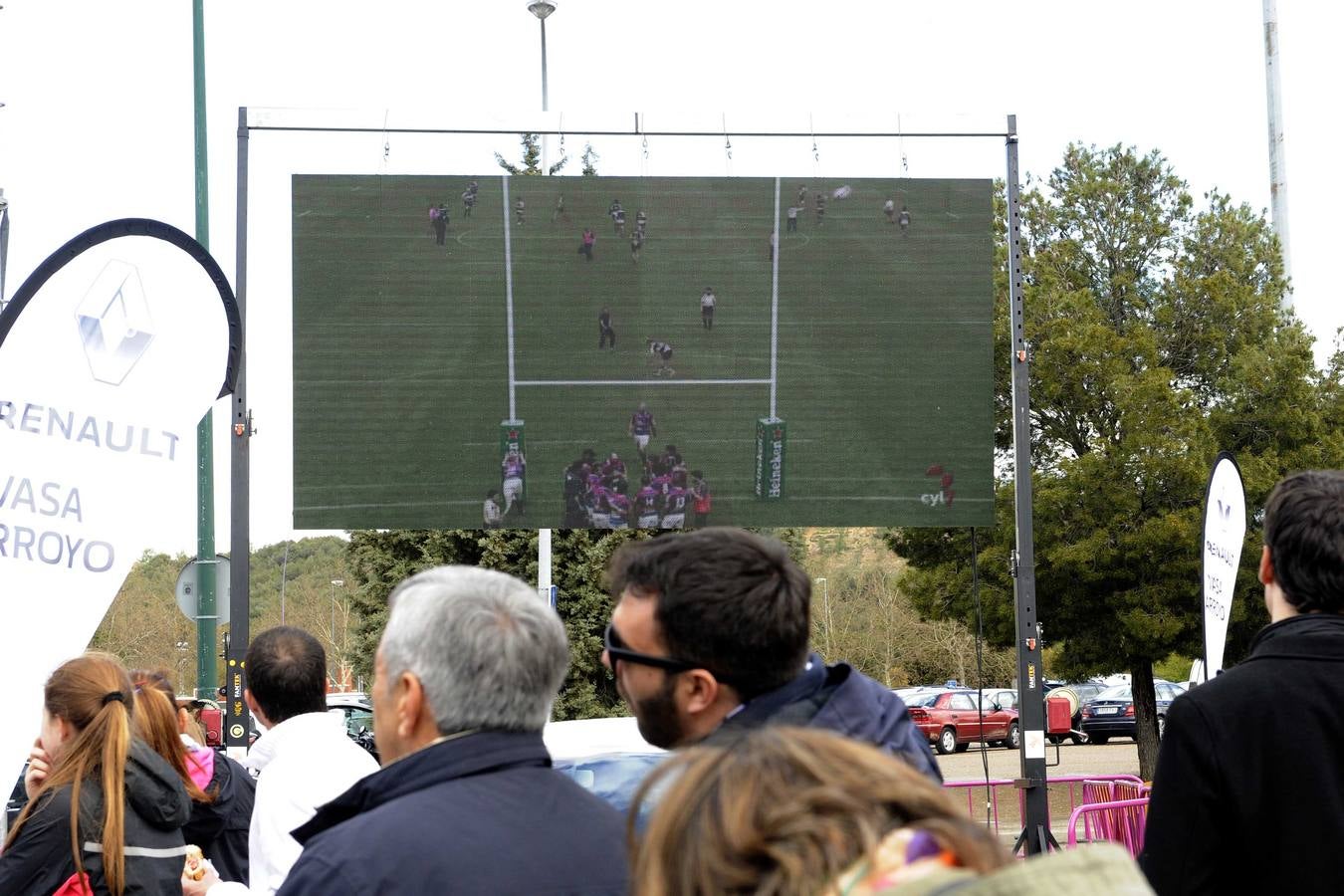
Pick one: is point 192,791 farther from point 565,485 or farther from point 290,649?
point 565,485

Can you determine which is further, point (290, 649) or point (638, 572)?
point (290, 649)

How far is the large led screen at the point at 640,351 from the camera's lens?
34.4 feet

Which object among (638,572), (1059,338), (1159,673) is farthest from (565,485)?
(1159,673)

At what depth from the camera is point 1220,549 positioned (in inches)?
328

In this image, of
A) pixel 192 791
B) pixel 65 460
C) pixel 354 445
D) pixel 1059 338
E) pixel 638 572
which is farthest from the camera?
pixel 1059 338

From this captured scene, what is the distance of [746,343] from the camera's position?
10.7 metres

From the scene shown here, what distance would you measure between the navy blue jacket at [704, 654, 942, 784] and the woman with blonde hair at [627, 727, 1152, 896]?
127 cm

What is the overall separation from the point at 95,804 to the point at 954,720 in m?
28.3

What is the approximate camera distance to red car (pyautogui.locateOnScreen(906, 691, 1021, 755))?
30000mm

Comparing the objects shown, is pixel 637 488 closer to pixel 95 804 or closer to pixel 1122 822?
pixel 1122 822

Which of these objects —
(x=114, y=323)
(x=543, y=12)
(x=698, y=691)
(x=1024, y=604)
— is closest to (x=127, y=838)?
(x=114, y=323)

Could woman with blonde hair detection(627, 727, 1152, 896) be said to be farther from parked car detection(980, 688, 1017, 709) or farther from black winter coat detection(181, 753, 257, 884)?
parked car detection(980, 688, 1017, 709)

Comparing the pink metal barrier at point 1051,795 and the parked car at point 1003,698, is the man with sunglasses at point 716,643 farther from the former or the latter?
the parked car at point 1003,698

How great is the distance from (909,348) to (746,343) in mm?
1209
